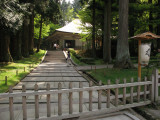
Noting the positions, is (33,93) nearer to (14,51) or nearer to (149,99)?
(149,99)

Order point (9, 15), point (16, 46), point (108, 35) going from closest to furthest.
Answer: point (9, 15)
point (108, 35)
point (16, 46)

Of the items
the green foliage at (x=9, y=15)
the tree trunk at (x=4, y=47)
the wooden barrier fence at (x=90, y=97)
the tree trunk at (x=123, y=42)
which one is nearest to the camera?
the wooden barrier fence at (x=90, y=97)

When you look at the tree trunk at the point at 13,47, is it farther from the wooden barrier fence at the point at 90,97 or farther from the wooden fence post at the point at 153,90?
the wooden fence post at the point at 153,90

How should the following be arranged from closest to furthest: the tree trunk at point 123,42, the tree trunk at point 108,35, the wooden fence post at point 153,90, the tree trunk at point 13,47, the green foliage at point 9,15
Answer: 1. the wooden fence post at point 153,90
2. the green foliage at point 9,15
3. the tree trunk at point 123,42
4. the tree trunk at point 108,35
5. the tree trunk at point 13,47

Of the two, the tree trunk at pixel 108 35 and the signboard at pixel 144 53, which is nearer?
the signboard at pixel 144 53

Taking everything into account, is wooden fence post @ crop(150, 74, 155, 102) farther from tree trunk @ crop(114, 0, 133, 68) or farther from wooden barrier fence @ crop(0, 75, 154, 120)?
tree trunk @ crop(114, 0, 133, 68)

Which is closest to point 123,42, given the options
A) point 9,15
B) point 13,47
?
point 9,15

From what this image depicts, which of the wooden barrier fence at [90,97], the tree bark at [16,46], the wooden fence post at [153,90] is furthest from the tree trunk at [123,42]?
the tree bark at [16,46]

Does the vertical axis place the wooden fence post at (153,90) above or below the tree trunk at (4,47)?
below

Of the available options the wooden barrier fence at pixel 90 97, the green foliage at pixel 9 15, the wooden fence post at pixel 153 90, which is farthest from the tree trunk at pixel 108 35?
the wooden fence post at pixel 153 90

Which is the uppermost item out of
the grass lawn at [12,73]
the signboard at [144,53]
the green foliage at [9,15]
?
the green foliage at [9,15]

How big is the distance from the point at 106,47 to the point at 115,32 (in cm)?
624

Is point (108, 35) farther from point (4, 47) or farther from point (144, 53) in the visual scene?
point (144, 53)

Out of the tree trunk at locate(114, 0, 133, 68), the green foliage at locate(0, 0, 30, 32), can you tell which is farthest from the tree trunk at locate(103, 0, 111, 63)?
the green foliage at locate(0, 0, 30, 32)
